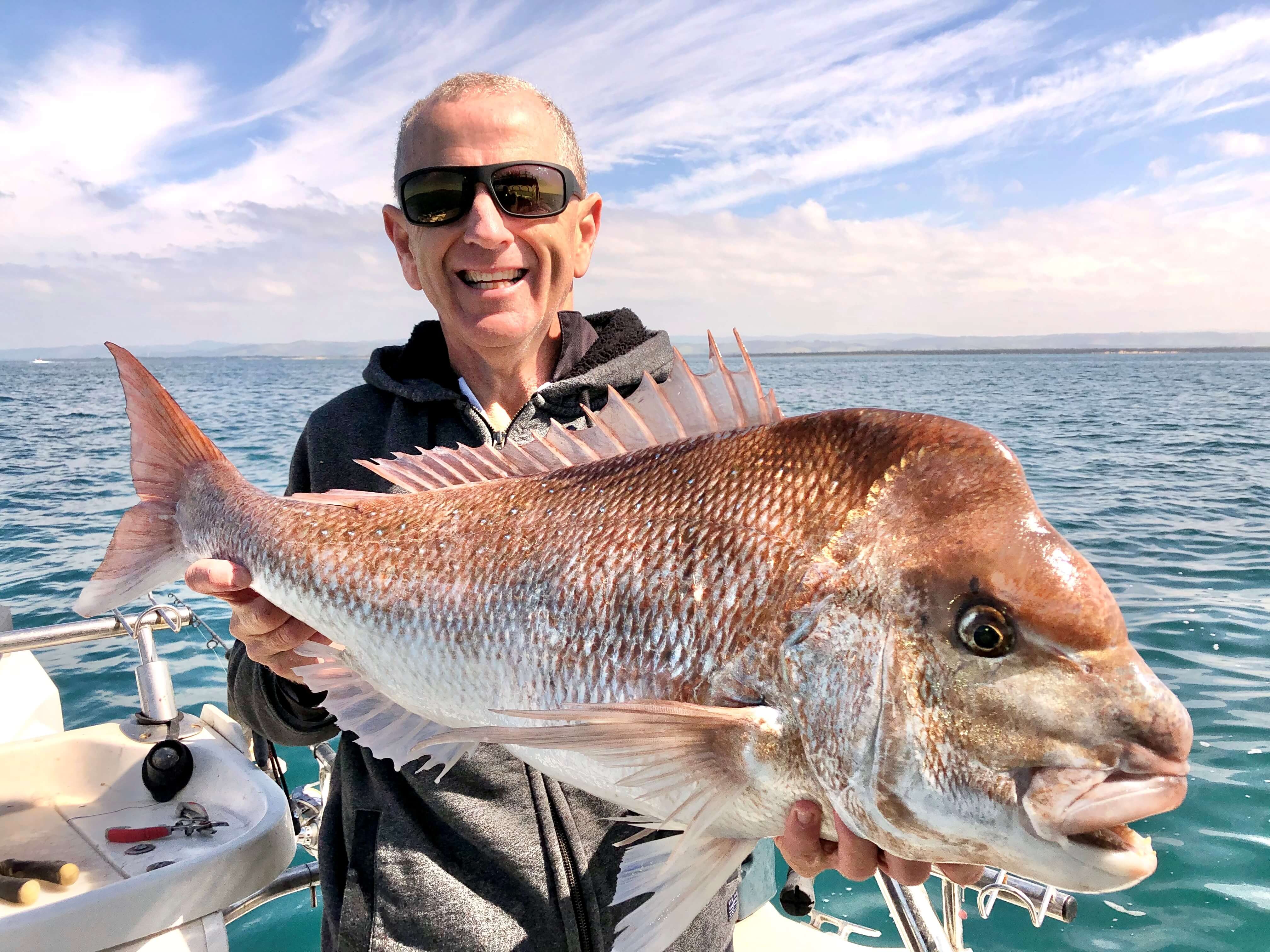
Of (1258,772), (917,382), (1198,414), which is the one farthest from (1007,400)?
(1258,772)

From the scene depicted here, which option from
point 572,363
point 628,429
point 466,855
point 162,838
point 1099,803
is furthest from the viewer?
point 162,838

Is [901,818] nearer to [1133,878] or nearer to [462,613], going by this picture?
[1133,878]

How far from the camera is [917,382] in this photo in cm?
6631

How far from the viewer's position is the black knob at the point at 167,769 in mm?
3396

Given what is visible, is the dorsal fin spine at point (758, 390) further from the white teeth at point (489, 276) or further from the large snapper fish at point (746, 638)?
the white teeth at point (489, 276)

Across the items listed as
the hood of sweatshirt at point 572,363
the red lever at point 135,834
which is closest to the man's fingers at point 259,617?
the hood of sweatshirt at point 572,363

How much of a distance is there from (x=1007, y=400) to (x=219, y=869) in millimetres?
46926

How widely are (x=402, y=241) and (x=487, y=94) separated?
59 centimetres

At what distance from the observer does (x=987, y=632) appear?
124 cm

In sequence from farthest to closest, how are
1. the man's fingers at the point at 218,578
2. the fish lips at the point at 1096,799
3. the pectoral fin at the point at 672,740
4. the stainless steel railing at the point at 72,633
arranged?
the stainless steel railing at the point at 72,633 < the man's fingers at the point at 218,578 < the pectoral fin at the point at 672,740 < the fish lips at the point at 1096,799

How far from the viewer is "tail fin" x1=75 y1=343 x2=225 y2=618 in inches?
90.4

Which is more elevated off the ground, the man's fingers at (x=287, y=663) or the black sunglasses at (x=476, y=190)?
the black sunglasses at (x=476, y=190)

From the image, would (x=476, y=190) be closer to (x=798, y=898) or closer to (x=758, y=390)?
(x=758, y=390)

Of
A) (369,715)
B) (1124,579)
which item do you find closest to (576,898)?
(369,715)
